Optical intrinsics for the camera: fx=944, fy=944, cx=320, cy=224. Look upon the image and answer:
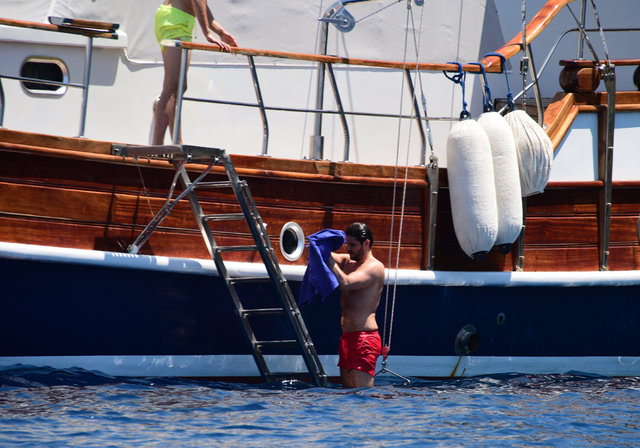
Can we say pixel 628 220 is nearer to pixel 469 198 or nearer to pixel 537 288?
pixel 537 288

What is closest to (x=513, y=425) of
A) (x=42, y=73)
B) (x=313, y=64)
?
(x=313, y=64)

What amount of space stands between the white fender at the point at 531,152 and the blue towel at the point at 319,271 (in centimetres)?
135

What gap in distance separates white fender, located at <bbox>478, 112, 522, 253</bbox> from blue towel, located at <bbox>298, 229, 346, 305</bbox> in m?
1.11

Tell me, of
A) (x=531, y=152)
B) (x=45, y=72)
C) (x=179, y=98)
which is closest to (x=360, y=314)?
(x=531, y=152)

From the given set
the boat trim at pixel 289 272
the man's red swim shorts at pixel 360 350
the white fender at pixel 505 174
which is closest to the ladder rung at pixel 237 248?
the boat trim at pixel 289 272

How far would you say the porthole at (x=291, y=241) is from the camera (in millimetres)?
5781

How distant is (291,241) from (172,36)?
4.92 feet

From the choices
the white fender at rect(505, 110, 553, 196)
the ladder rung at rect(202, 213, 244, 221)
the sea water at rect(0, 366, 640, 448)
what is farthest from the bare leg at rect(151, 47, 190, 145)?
the white fender at rect(505, 110, 553, 196)

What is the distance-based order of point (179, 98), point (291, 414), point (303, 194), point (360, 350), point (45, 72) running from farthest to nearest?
1. point (45, 72)
2. point (303, 194)
3. point (360, 350)
4. point (179, 98)
5. point (291, 414)

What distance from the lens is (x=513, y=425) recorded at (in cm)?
492

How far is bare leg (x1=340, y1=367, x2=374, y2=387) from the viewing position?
18.8ft

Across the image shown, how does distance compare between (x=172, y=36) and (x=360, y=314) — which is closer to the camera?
(x=360, y=314)

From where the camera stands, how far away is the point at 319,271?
5508 millimetres

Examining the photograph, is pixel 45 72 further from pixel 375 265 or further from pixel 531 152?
pixel 531 152
